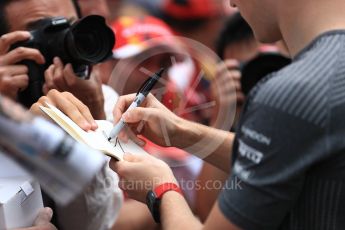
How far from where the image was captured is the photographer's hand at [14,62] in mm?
1178

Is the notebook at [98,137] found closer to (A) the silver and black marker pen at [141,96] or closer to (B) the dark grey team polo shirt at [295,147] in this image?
(A) the silver and black marker pen at [141,96]

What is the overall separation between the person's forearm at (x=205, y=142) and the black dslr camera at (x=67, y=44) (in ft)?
0.96

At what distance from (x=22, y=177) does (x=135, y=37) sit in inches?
43.6

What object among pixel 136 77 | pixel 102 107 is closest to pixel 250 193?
pixel 136 77

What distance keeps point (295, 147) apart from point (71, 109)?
0.42 metres

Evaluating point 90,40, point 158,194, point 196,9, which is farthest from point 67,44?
point 196,9

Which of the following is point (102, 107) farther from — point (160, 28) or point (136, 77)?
point (160, 28)

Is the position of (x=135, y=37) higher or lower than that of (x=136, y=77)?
lower

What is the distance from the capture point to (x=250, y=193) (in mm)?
726

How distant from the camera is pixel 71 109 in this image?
99cm

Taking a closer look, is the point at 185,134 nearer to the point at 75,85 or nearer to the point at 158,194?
the point at 158,194

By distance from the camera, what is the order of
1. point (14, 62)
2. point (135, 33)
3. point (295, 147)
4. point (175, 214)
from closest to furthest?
point (295, 147)
point (175, 214)
point (14, 62)
point (135, 33)

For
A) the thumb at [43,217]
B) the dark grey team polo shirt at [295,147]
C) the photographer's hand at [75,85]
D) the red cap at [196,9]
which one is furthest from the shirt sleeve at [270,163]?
the red cap at [196,9]

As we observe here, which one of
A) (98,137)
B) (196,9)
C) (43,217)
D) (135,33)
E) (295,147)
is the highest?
(295,147)
